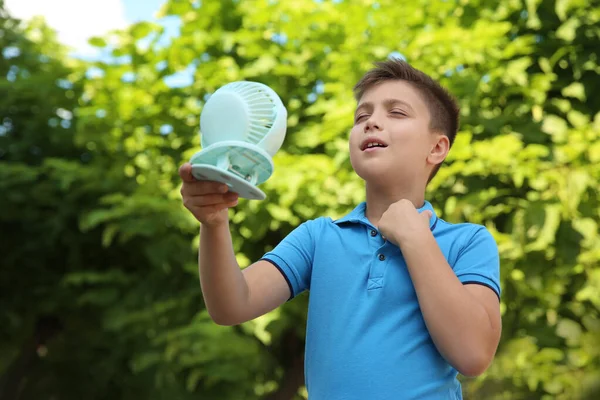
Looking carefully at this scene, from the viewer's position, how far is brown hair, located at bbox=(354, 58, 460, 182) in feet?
5.49

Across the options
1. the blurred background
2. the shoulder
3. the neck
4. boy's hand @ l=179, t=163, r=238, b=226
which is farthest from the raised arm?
the blurred background

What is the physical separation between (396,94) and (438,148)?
17 centimetres

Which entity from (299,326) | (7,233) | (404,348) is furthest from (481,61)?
(7,233)

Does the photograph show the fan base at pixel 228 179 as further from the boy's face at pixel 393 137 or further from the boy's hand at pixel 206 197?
the boy's face at pixel 393 137

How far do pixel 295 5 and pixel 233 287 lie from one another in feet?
10.3

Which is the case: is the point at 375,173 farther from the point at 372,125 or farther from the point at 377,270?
the point at 377,270

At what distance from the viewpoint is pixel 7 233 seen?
5645mm

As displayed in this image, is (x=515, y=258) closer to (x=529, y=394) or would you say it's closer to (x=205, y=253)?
(x=529, y=394)

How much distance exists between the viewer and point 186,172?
135 centimetres

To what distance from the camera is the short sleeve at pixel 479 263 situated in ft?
4.80

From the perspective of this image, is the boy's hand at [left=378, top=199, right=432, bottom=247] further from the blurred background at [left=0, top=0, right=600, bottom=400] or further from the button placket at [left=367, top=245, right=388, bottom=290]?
the blurred background at [left=0, top=0, right=600, bottom=400]

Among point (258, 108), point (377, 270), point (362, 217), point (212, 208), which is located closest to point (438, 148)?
point (362, 217)

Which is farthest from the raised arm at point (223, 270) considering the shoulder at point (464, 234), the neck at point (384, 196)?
the shoulder at point (464, 234)

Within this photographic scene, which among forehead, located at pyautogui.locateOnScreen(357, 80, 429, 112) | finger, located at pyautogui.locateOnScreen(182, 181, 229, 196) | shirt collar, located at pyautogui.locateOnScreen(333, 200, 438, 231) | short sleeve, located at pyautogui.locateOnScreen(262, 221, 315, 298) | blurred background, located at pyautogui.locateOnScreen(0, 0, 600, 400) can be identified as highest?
forehead, located at pyautogui.locateOnScreen(357, 80, 429, 112)
